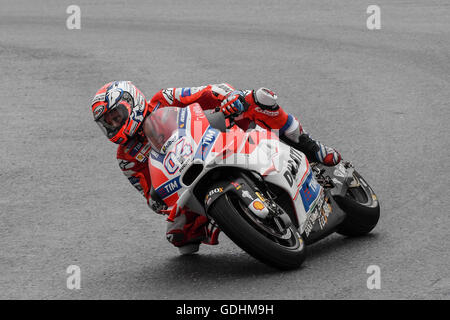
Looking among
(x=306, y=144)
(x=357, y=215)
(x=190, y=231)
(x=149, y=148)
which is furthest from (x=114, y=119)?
(x=357, y=215)

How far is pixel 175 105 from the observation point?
6418 millimetres

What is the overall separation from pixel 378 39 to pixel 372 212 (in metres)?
8.68

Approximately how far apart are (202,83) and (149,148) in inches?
250

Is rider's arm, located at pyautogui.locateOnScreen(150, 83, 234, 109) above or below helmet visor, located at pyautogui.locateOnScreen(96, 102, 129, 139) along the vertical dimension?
above

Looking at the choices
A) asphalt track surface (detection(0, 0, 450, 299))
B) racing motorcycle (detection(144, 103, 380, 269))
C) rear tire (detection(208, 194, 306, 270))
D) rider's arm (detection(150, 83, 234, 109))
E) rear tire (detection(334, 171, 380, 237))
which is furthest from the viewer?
rear tire (detection(334, 171, 380, 237))

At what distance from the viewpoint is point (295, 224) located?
605cm

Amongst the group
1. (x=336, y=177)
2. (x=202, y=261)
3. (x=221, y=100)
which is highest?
(x=221, y=100)

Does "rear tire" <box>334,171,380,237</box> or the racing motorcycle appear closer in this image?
the racing motorcycle

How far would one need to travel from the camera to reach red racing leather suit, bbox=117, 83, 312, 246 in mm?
6219

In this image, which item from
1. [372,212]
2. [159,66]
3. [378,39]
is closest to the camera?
[372,212]

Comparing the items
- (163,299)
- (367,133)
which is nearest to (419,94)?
(367,133)

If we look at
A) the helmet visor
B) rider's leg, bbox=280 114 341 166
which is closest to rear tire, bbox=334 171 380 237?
rider's leg, bbox=280 114 341 166

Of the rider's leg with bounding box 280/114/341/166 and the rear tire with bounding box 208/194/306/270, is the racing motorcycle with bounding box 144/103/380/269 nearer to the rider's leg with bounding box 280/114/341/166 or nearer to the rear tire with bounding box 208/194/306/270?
the rear tire with bounding box 208/194/306/270
